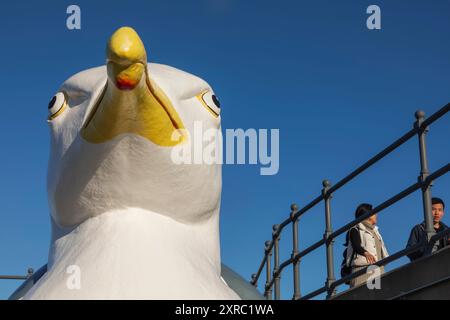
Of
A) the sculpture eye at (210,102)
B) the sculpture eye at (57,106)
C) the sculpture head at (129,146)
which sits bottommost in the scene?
the sculpture head at (129,146)

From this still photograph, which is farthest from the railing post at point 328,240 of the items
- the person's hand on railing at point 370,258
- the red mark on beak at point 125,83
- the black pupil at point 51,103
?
the red mark on beak at point 125,83

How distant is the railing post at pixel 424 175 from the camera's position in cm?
405

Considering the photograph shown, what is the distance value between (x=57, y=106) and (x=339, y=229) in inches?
103

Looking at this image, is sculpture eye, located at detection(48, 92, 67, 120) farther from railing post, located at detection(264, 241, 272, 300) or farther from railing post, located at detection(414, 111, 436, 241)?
railing post, located at detection(264, 241, 272, 300)

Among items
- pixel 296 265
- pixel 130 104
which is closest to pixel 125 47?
pixel 130 104

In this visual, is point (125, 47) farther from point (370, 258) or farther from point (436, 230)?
point (370, 258)

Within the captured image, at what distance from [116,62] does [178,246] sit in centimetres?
85

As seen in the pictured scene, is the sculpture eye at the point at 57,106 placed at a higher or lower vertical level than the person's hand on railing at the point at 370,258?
higher

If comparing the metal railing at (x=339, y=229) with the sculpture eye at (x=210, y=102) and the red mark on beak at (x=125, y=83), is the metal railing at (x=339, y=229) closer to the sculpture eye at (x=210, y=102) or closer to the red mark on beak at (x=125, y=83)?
the sculpture eye at (x=210, y=102)

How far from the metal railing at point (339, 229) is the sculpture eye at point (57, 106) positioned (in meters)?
2.08
